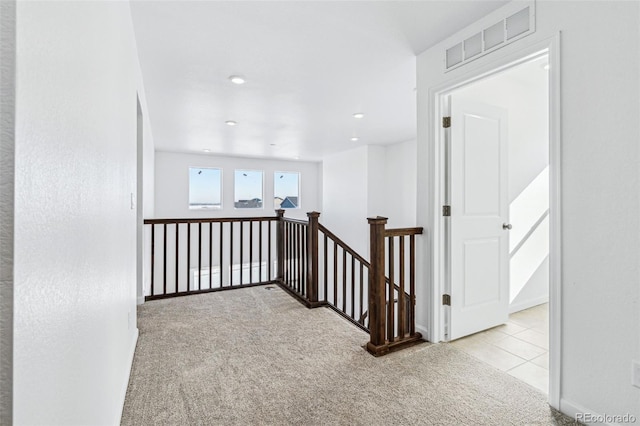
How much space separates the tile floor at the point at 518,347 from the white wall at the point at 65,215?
2.33 metres

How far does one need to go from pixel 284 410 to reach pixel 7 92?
176 centimetres

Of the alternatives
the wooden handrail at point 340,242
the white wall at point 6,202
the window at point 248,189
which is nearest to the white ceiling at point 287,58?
the wooden handrail at point 340,242

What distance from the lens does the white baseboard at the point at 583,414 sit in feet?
5.24

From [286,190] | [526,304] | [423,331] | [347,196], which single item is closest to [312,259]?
[423,331]

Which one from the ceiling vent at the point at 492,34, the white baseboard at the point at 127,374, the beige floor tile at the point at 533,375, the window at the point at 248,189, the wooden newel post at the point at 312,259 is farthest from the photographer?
the window at the point at 248,189

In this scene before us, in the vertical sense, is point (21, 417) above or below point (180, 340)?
above

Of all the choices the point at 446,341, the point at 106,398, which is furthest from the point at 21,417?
the point at 446,341

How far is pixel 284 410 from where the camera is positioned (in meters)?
1.74

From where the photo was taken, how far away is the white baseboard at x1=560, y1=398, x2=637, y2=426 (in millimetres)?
1599

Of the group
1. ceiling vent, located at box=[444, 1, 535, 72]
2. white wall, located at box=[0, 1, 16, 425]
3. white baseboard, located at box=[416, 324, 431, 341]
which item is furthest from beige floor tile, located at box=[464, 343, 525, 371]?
white wall, located at box=[0, 1, 16, 425]

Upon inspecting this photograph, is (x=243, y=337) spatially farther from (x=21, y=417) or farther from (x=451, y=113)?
(x=451, y=113)

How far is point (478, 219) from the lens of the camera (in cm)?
280

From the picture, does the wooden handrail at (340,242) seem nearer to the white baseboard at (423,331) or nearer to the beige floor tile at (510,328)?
the white baseboard at (423,331)

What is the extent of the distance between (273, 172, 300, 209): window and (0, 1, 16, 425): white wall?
8.02 m
